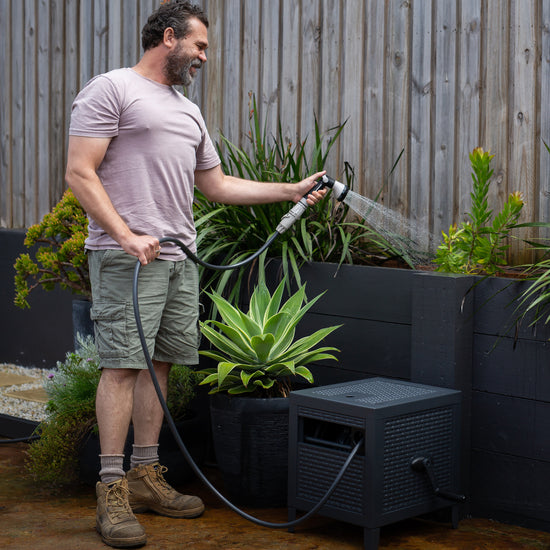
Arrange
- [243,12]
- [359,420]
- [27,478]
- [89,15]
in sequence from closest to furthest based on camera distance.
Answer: [359,420]
[27,478]
[243,12]
[89,15]

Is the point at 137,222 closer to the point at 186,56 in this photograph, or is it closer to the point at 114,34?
the point at 186,56

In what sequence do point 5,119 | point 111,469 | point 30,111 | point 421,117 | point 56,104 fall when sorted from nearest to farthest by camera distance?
1. point 111,469
2. point 421,117
3. point 56,104
4. point 30,111
5. point 5,119

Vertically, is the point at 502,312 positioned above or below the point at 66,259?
below

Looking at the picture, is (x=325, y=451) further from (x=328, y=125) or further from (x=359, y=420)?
(x=328, y=125)

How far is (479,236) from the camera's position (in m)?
3.40

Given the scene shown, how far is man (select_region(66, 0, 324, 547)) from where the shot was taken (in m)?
2.99

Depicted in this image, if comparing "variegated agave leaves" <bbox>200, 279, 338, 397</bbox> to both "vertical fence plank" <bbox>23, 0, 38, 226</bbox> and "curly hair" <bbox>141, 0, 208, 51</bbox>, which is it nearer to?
"curly hair" <bbox>141, 0, 208, 51</bbox>

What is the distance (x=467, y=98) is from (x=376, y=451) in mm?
1599

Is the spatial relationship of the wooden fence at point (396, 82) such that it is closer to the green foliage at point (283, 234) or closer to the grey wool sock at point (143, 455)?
the green foliage at point (283, 234)

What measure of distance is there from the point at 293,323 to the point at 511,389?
829mm

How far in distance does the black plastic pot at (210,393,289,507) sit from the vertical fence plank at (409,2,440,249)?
103 cm

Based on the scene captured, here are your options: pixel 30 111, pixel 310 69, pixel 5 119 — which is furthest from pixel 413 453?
pixel 5 119

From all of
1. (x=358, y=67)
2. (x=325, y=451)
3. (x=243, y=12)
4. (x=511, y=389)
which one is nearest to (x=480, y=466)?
(x=511, y=389)

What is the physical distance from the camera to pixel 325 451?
3.04m
